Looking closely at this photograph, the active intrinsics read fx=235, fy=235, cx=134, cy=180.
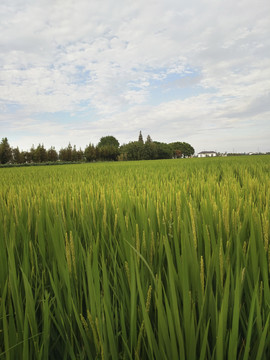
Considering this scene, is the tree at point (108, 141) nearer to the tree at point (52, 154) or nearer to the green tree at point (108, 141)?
the green tree at point (108, 141)

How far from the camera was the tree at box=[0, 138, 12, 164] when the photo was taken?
119ft

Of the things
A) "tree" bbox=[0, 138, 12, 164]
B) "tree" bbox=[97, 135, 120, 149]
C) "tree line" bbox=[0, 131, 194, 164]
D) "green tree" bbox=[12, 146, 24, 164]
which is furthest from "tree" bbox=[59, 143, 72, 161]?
"tree" bbox=[97, 135, 120, 149]

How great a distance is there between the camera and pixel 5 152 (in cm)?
3700

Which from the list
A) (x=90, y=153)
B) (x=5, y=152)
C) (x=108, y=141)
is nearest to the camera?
(x=5, y=152)

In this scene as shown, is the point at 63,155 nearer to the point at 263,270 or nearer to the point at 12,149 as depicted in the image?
the point at 12,149

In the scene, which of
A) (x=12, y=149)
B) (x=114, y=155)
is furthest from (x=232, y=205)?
(x=114, y=155)

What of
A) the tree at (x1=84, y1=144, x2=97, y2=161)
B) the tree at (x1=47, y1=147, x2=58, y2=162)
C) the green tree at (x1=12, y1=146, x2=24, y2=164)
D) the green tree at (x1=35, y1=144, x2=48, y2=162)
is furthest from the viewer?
the tree at (x1=84, y1=144, x2=97, y2=161)

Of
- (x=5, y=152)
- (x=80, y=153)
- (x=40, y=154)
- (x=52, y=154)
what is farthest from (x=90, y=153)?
(x=5, y=152)

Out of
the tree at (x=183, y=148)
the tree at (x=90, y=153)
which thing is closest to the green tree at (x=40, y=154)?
the tree at (x=90, y=153)

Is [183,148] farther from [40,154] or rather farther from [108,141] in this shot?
[40,154]

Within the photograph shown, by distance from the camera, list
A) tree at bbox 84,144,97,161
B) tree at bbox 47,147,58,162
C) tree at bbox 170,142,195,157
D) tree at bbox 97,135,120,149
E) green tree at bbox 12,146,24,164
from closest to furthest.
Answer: green tree at bbox 12,146,24,164
tree at bbox 47,147,58,162
tree at bbox 84,144,97,161
tree at bbox 97,135,120,149
tree at bbox 170,142,195,157

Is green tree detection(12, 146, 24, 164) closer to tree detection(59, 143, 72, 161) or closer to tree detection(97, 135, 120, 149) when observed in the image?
tree detection(59, 143, 72, 161)

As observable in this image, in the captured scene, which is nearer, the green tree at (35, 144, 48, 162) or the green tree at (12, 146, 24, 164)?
the green tree at (12, 146, 24, 164)

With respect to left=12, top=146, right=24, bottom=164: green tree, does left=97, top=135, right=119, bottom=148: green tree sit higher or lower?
higher
